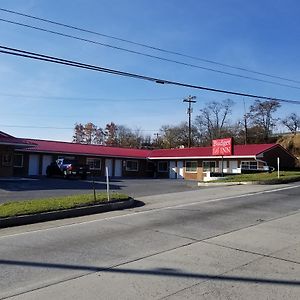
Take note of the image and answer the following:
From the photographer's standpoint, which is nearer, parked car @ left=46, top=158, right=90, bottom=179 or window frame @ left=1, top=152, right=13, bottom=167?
window frame @ left=1, top=152, right=13, bottom=167

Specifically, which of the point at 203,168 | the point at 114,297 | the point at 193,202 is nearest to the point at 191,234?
the point at 114,297

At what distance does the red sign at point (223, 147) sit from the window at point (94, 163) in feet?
56.3

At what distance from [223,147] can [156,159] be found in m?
20.1

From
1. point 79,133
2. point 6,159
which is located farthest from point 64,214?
point 79,133

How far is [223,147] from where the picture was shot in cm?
3950

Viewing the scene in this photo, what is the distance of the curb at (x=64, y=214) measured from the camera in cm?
1291

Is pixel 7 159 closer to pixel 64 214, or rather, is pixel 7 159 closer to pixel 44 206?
pixel 44 206

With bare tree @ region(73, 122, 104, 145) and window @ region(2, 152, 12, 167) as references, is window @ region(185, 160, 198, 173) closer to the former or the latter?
window @ region(2, 152, 12, 167)

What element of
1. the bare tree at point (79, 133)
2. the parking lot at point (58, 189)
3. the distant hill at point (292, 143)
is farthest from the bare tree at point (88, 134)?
the parking lot at point (58, 189)

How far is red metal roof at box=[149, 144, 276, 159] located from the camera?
4744cm

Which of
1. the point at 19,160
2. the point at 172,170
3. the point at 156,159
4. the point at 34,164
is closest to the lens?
the point at 19,160

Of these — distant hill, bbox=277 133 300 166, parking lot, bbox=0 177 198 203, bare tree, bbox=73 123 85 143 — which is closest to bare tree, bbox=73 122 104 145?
bare tree, bbox=73 123 85 143

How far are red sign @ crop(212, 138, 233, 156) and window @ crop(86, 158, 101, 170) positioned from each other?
56.3 feet

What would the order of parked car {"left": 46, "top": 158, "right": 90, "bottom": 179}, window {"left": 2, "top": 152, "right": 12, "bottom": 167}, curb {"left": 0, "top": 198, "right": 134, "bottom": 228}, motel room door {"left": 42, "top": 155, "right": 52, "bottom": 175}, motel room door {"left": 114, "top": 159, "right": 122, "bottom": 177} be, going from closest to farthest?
curb {"left": 0, "top": 198, "right": 134, "bottom": 228}
window {"left": 2, "top": 152, "right": 12, "bottom": 167}
parked car {"left": 46, "top": 158, "right": 90, "bottom": 179}
motel room door {"left": 42, "top": 155, "right": 52, "bottom": 175}
motel room door {"left": 114, "top": 159, "right": 122, "bottom": 177}
